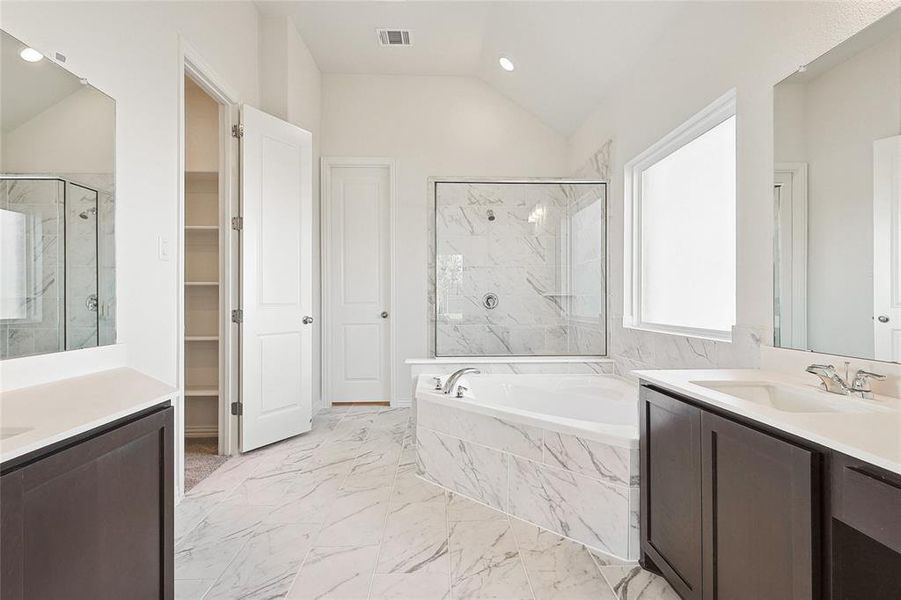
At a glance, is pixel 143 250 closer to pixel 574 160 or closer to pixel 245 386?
pixel 245 386

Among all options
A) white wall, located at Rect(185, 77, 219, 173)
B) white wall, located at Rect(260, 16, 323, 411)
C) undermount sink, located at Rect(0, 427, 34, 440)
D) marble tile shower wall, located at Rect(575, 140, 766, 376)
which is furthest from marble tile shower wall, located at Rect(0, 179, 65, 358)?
marble tile shower wall, located at Rect(575, 140, 766, 376)

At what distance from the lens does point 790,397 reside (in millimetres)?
1396

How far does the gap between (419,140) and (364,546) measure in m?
3.45

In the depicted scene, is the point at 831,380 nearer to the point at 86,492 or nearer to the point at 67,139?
the point at 86,492

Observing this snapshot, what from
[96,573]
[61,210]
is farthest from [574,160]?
[96,573]

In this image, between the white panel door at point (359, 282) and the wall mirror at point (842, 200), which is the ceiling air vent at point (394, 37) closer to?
the white panel door at point (359, 282)

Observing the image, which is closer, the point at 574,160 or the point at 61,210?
the point at 61,210

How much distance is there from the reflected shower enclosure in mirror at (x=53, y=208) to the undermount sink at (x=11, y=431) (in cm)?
48

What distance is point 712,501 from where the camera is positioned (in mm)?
1214

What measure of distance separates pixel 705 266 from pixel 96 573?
9.13 feet

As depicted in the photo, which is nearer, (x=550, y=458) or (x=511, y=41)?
(x=550, y=458)

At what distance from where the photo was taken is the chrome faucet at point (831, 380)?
50.5 inches

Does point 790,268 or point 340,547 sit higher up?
point 790,268

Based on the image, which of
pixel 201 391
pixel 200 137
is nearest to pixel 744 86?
pixel 200 137
